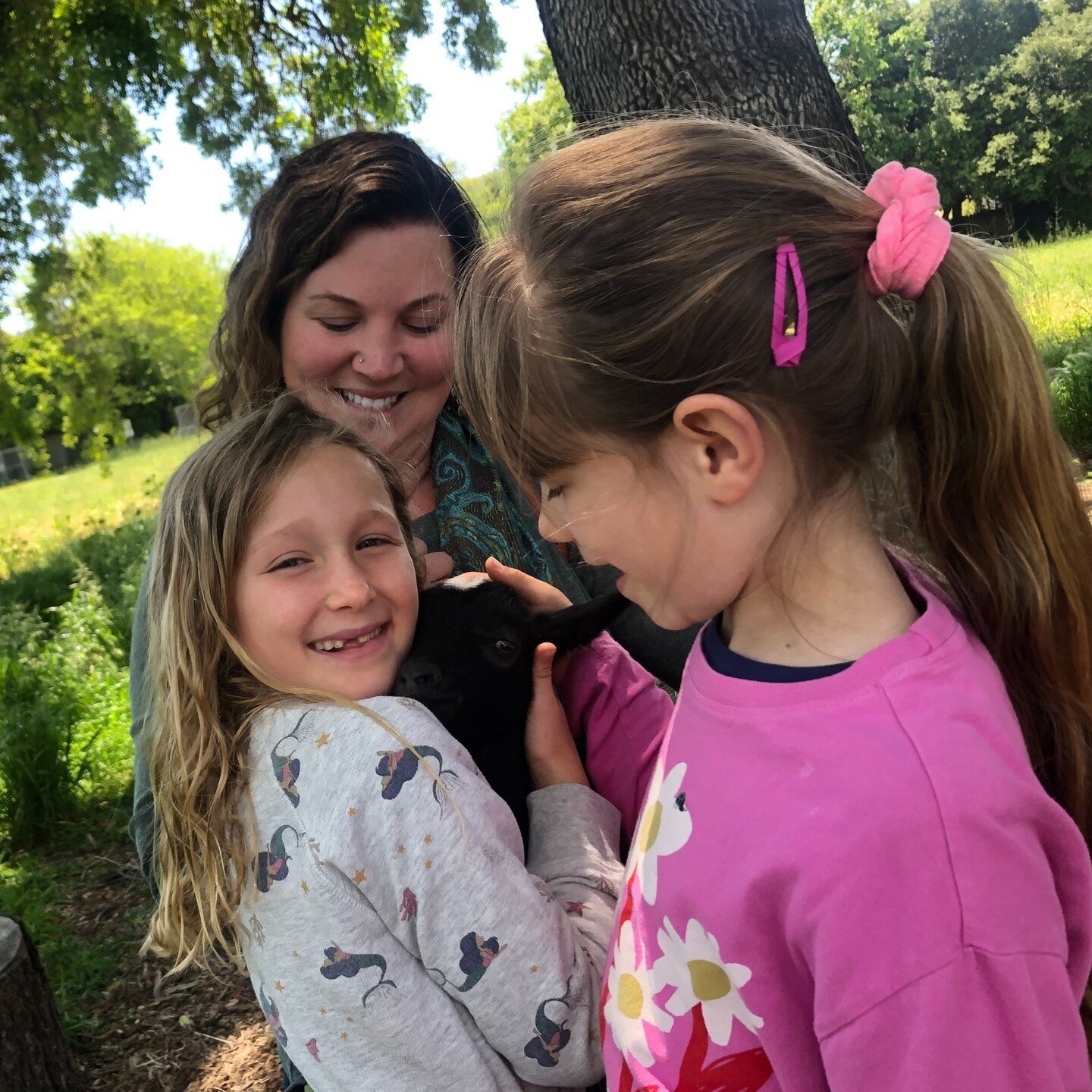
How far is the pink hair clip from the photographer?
1254 millimetres

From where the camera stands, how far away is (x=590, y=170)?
138cm

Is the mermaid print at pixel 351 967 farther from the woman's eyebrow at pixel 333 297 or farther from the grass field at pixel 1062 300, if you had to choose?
the grass field at pixel 1062 300

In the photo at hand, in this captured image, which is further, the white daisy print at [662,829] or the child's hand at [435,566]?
the child's hand at [435,566]

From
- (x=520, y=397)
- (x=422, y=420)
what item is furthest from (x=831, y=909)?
(x=422, y=420)

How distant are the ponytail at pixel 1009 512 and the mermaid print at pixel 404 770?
86 centimetres

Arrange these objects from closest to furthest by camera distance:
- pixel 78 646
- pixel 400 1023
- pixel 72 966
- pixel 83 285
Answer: pixel 400 1023, pixel 72 966, pixel 78 646, pixel 83 285

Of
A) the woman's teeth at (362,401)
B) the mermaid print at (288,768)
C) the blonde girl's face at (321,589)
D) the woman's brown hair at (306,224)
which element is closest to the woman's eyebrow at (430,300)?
the woman's brown hair at (306,224)

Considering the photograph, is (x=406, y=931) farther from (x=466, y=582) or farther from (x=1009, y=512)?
(x=1009, y=512)

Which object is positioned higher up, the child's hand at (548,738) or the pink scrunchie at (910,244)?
the pink scrunchie at (910,244)

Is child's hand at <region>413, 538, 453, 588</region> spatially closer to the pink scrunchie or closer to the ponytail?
the ponytail

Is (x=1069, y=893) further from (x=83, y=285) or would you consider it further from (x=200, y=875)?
(x=83, y=285)

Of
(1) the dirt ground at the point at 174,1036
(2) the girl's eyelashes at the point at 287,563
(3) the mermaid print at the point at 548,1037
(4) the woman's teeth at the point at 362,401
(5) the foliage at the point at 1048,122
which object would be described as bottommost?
(1) the dirt ground at the point at 174,1036

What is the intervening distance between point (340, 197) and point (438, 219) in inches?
10.5

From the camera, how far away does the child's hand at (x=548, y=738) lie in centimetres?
206
